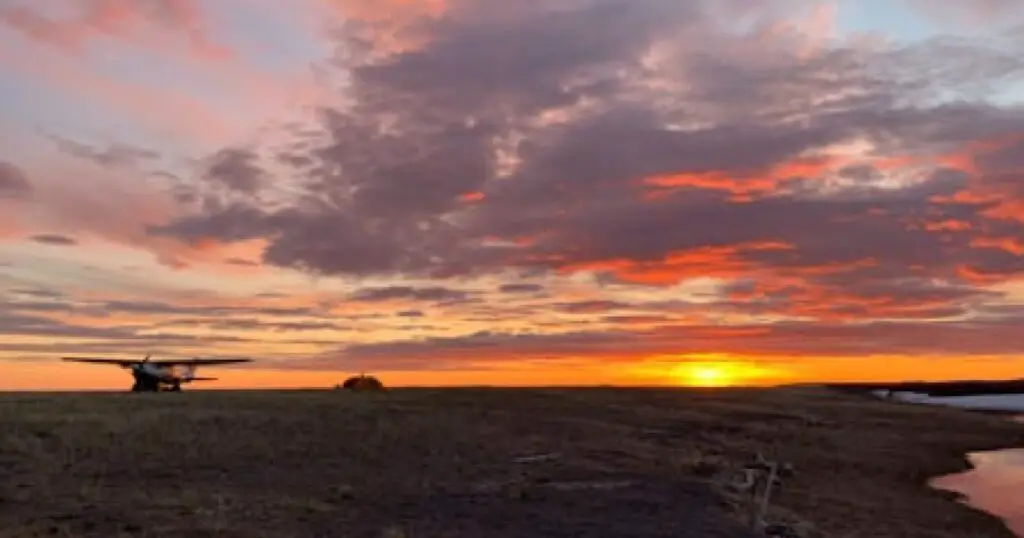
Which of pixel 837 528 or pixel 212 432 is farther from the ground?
pixel 212 432

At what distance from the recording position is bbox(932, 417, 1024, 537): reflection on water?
37172 mm

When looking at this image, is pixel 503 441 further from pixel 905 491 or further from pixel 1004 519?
pixel 1004 519

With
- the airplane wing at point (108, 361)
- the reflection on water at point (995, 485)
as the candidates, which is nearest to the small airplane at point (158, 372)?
the airplane wing at point (108, 361)

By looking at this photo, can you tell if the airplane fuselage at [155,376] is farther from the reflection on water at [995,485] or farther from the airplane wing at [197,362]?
the reflection on water at [995,485]

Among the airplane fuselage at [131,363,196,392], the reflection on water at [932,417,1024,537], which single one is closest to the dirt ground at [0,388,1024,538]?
the reflection on water at [932,417,1024,537]

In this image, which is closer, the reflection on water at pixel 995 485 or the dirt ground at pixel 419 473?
the dirt ground at pixel 419 473

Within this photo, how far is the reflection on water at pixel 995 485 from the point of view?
37.2 meters

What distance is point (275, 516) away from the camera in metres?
24.3

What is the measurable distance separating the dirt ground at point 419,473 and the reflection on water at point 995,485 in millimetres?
1366

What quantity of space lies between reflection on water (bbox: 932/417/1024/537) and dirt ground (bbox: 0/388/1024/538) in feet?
4.48

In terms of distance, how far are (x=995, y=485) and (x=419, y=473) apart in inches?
1127

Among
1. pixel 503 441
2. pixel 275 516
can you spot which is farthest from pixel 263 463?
pixel 503 441

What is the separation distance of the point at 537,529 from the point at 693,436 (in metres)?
25.5

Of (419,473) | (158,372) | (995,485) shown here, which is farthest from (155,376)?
(995,485)
